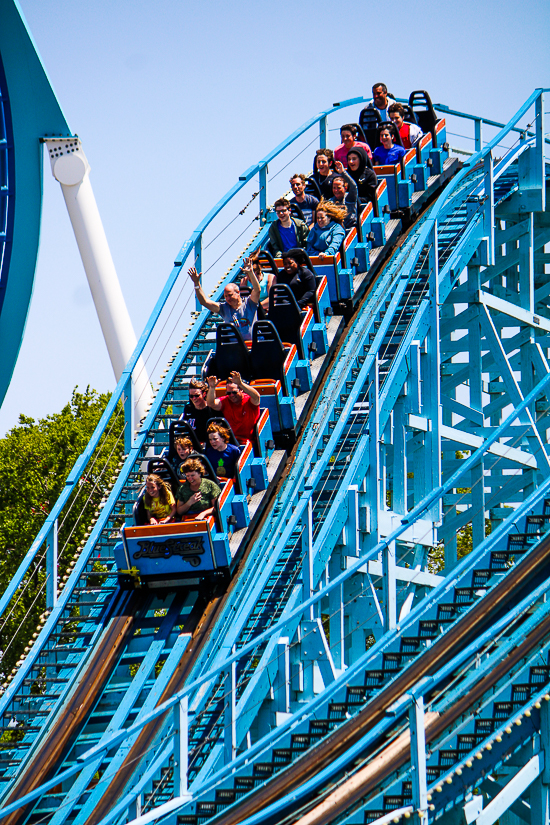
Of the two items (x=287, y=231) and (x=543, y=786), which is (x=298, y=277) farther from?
(x=543, y=786)

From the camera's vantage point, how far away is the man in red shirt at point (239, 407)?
1126 centimetres

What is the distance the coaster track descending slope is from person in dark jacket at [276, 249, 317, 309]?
2.41 ft

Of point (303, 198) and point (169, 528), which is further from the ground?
point (303, 198)

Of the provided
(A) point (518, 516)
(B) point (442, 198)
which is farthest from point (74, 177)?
(A) point (518, 516)

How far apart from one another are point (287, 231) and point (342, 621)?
502 cm

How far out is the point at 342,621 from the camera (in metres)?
11.5

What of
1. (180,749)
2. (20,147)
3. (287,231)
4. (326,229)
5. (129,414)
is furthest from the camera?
(20,147)

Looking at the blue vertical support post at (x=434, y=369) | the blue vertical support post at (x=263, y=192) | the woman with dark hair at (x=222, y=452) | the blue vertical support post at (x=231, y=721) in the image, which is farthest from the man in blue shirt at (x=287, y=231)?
the blue vertical support post at (x=231, y=721)

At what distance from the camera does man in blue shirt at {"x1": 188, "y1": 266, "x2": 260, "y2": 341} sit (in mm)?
12617

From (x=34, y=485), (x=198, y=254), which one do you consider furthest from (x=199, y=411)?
(x=34, y=485)

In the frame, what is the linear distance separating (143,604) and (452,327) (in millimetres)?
6191

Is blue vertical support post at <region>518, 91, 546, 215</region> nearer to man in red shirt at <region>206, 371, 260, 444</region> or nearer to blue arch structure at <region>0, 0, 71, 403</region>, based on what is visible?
blue arch structure at <region>0, 0, 71, 403</region>

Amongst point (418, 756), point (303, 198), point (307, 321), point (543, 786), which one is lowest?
point (543, 786)

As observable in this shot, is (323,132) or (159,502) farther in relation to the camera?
(323,132)
